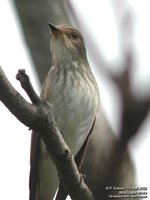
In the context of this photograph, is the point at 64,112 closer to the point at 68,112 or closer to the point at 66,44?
the point at 68,112

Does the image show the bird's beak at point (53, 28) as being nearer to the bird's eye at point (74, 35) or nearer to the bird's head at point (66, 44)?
the bird's head at point (66, 44)

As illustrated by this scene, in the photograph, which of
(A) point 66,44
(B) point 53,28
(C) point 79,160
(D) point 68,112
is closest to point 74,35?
(A) point 66,44

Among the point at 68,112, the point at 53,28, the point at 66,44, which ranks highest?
the point at 53,28

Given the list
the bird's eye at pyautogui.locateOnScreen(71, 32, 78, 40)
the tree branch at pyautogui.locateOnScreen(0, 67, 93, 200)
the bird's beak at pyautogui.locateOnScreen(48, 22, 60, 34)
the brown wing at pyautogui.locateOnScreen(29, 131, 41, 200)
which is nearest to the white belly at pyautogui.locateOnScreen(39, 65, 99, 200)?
the brown wing at pyautogui.locateOnScreen(29, 131, 41, 200)

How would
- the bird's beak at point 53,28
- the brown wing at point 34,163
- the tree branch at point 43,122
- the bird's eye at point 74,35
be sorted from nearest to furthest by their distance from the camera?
the tree branch at point 43,122 → the brown wing at point 34,163 → the bird's beak at point 53,28 → the bird's eye at point 74,35

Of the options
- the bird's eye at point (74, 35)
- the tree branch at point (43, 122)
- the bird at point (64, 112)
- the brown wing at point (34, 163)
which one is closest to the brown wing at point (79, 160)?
the bird at point (64, 112)

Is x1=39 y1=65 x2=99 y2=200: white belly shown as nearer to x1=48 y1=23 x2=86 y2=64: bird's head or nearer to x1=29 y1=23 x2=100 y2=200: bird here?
x1=29 y1=23 x2=100 y2=200: bird

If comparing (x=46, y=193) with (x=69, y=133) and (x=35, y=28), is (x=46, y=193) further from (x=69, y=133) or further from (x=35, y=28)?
(x=35, y=28)

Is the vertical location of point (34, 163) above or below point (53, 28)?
below
